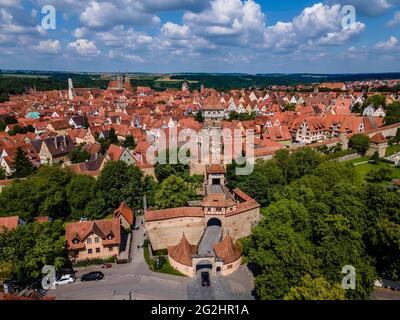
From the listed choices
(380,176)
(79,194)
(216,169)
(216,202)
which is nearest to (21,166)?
(79,194)

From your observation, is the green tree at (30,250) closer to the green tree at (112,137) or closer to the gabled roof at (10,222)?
the gabled roof at (10,222)

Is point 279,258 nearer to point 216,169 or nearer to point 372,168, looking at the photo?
point 216,169

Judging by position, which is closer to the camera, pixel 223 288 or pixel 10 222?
pixel 223 288

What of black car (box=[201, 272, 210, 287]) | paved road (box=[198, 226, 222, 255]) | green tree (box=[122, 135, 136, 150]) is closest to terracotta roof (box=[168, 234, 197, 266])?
paved road (box=[198, 226, 222, 255])

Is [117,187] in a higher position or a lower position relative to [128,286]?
higher

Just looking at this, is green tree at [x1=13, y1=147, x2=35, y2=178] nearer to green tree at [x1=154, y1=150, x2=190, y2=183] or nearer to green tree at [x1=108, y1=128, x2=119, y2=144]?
green tree at [x1=154, y1=150, x2=190, y2=183]

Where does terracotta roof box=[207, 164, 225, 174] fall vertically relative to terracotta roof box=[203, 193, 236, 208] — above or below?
above
